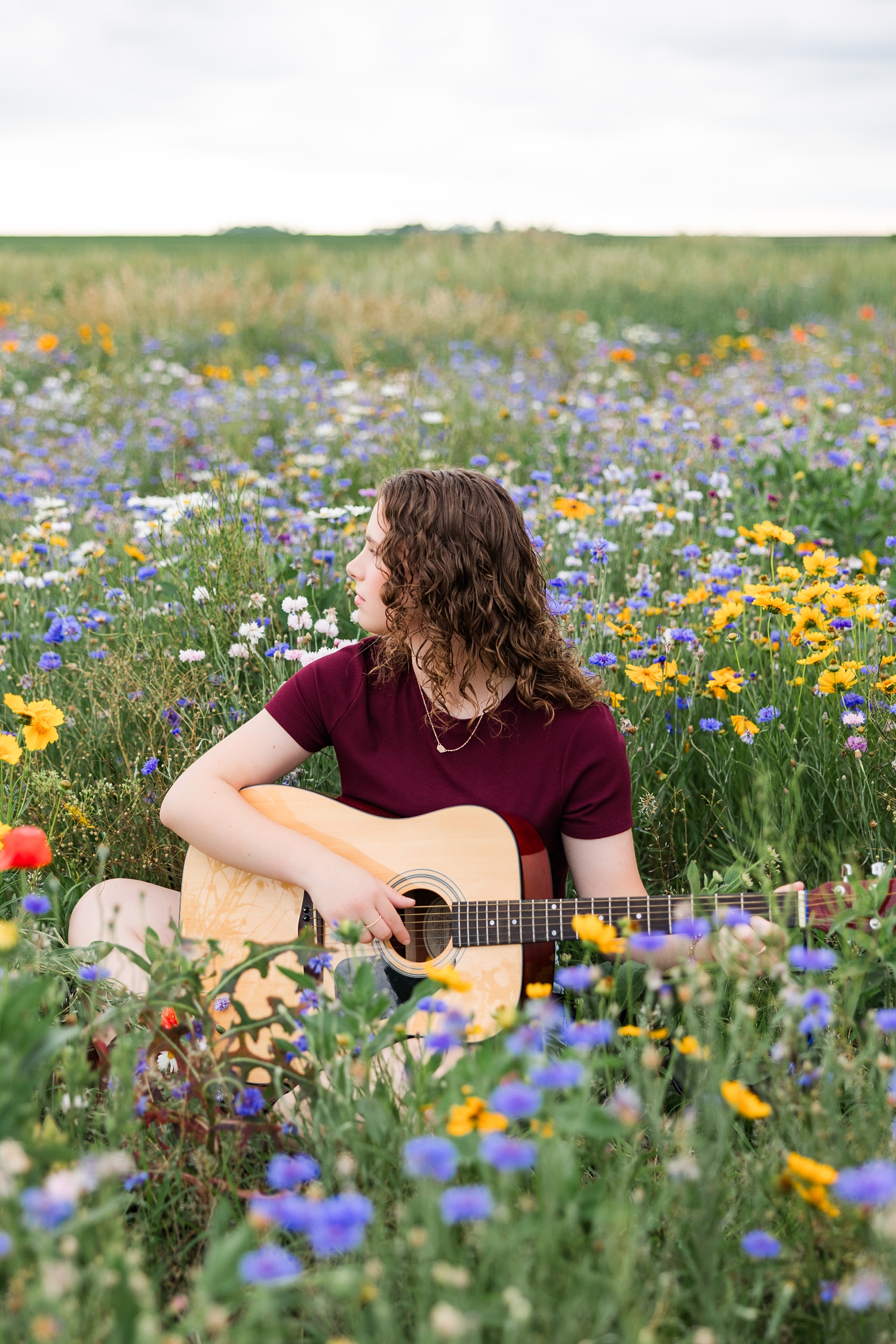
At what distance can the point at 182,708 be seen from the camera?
2574 millimetres

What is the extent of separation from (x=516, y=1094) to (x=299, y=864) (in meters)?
1.07

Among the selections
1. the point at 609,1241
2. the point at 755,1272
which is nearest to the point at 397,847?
the point at 755,1272

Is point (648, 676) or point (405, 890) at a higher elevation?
point (648, 676)

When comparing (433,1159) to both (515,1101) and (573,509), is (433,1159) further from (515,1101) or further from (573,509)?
(573,509)

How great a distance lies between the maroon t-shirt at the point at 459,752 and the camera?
203 cm

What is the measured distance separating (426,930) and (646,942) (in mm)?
827

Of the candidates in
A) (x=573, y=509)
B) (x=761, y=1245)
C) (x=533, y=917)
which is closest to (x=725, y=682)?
(x=533, y=917)

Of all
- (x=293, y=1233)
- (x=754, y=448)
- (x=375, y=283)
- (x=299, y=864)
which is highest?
(x=375, y=283)

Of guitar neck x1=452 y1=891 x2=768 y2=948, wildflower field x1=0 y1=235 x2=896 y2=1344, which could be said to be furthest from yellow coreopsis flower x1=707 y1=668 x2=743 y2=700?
guitar neck x1=452 y1=891 x2=768 y2=948

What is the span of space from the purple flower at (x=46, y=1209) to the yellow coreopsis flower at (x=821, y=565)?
7.24ft

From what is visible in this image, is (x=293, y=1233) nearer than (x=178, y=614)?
Yes

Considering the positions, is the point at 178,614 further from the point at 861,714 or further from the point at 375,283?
the point at 375,283

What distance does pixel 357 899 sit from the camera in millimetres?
1839

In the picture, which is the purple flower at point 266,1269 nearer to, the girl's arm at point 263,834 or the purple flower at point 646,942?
the purple flower at point 646,942
